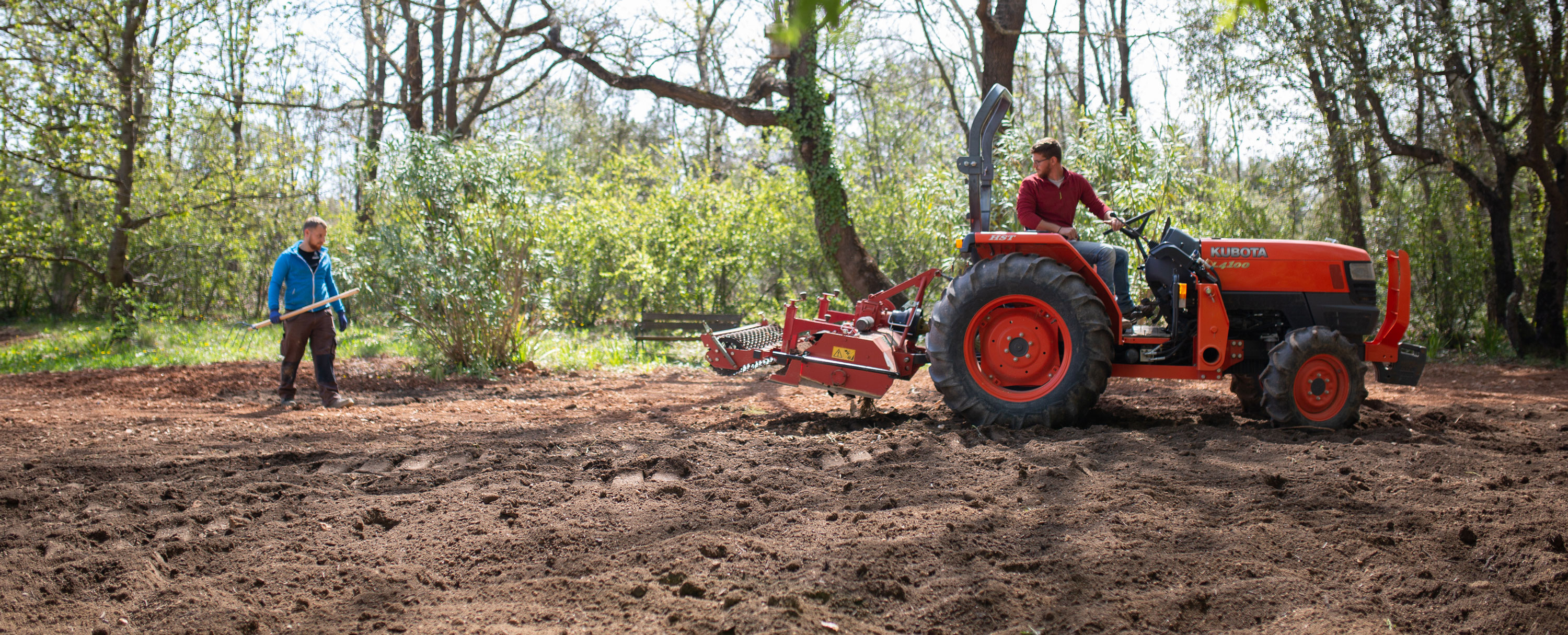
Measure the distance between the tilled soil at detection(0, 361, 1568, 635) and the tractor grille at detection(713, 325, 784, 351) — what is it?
758 millimetres

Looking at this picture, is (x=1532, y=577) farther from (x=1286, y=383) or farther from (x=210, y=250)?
(x=210, y=250)

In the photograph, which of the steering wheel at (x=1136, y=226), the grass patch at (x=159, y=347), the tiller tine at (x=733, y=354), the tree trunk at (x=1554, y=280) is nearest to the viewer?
the steering wheel at (x=1136, y=226)

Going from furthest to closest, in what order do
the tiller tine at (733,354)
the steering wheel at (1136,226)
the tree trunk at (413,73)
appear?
the tree trunk at (413,73)
the tiller tine at (733,354)
the steering wheel at (1136,226)

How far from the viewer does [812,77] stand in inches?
460

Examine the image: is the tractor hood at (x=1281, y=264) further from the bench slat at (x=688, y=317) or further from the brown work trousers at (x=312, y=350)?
the bench slat at (x=688, y=317)

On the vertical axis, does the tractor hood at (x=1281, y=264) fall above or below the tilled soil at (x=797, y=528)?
above

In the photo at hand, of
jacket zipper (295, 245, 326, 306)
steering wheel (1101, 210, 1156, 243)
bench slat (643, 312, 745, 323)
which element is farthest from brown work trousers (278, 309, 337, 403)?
steering wheel (1101, 210, 1156, 243)

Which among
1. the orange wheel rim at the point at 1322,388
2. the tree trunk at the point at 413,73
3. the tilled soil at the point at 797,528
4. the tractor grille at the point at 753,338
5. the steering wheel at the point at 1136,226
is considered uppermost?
the tree trunk at the point at 413,73

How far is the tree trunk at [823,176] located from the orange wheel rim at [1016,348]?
6.85 meters

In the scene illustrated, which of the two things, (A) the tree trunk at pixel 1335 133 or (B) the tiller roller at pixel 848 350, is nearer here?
(B) the tiller roller at pixel 848 350

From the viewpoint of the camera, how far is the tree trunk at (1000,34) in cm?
1079

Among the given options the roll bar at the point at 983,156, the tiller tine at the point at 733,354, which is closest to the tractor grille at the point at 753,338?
the tiller tine at the point at 733,354

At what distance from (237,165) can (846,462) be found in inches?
533

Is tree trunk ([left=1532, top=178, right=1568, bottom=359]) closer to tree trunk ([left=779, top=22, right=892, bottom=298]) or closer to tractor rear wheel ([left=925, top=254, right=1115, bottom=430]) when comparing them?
tree trunk ([left=779, top=22, right=892, bottom=298])
